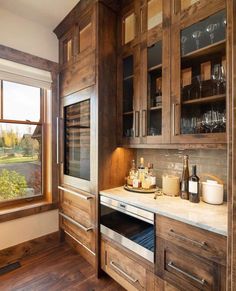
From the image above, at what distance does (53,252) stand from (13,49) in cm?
249

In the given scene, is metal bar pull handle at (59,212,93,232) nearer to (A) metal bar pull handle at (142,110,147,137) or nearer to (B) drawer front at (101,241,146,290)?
(B) drawer front at (101,241,146,290)

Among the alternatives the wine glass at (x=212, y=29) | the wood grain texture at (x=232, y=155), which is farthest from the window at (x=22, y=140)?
the wood grain texture at (x=232, y=155)

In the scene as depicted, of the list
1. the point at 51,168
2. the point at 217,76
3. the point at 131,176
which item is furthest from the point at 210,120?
the point at 51,168

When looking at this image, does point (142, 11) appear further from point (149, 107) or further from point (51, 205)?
point (51, 205)

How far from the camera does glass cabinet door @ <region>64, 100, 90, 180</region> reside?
204 centimetres

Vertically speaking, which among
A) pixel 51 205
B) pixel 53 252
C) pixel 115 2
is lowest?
pixel 53 252

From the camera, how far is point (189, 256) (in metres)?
1.19

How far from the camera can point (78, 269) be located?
1.97 meters

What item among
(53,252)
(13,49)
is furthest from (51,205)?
(13,49)

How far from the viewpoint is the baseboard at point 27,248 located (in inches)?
81.6

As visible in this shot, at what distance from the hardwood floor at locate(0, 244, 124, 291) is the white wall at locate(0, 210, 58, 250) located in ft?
0.82

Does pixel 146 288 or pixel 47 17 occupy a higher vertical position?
pixel 47 17

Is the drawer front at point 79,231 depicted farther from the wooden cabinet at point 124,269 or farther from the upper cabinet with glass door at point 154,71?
the upper cabinet with glass door at point 154,71

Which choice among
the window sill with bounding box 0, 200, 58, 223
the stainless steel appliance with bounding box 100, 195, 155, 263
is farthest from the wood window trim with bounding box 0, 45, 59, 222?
the stainless steel appliance with bounding box 100, 195, 155, 263
